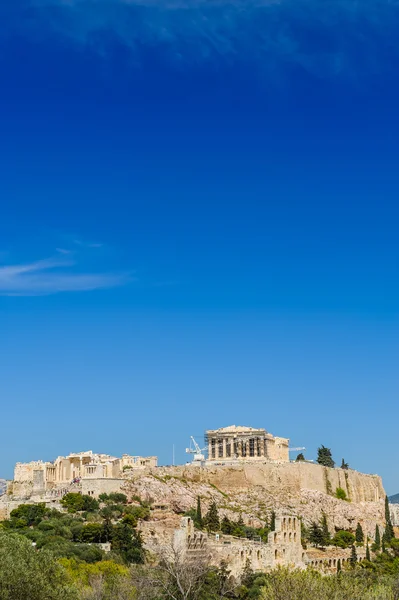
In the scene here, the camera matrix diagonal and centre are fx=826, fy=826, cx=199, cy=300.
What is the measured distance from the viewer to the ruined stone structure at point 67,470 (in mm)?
84688

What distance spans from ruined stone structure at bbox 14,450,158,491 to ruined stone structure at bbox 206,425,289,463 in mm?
14713

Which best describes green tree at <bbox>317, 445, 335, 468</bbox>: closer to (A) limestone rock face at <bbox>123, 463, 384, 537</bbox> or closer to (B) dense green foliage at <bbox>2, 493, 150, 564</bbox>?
(A) limestone rock face at <bbox>123, 463, 384, 537</bbox>

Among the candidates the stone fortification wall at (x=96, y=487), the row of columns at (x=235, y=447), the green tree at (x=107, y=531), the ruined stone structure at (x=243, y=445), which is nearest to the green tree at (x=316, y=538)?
the green tree at (x=107, y=531)

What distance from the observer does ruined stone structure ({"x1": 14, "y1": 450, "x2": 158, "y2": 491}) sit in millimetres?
84688

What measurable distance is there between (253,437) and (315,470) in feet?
41.3

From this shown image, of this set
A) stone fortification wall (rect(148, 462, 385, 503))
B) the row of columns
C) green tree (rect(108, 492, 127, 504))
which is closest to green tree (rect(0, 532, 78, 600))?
green tree (rect(108, 492, 127, 504))

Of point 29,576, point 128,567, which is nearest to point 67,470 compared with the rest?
point 128,567

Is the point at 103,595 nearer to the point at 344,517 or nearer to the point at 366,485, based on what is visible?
the point at 344,517

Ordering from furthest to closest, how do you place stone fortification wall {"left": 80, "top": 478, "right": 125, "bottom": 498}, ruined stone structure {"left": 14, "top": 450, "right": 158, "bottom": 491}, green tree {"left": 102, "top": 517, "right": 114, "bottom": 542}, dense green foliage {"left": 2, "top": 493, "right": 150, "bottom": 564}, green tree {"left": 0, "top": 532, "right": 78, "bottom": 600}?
1. ruined stone structure {"left": 14, "top": 450, "right": 158, "bottom": 491}
2. stone fortification wall {"left": 80, "top": 478, "right": 125, "bottom": 498}
3. green tree {"left": 102, "top": 517, "right": 114, "bottom": 542}
4. dense green foliage {"left": 2, "top": 493, "right": 150, "bottom": 564}
5. green tree {"left": 0, "top": 532, "right": 78, "bottom": 600}

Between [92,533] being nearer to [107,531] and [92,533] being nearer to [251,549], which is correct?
[107,531]

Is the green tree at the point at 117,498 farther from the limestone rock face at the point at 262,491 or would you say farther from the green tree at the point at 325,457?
the green tree at the point at 325,457

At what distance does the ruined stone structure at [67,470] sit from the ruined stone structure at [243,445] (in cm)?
1471

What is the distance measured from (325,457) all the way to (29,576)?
84.8 m

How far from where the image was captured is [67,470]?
9194cm
